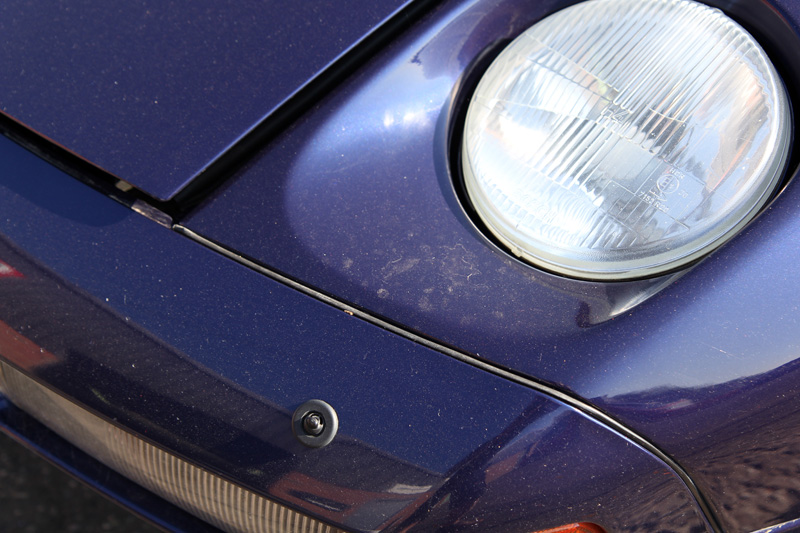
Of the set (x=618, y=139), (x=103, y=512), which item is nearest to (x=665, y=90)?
(x=618, y=139)

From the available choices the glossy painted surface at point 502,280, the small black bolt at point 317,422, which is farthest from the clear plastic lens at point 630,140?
the small black bolt at point 317,422

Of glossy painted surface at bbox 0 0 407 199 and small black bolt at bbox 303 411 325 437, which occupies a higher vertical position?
glossy painted surface at bbox 0 0 407 199

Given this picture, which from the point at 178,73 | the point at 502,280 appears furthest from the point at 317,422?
the point at 178,73

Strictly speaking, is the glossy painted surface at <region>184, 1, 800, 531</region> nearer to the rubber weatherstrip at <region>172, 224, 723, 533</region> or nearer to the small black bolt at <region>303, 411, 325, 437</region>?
the rubber weatherstrip at <region>172, 224, 723, 533</region>

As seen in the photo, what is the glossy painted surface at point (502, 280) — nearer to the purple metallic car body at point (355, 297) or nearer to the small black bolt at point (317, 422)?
the purple metallic car body at point (355, 297)

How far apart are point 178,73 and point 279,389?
0.44 meters

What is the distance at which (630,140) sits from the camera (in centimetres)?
80

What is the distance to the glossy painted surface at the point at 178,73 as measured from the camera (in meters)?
0.88

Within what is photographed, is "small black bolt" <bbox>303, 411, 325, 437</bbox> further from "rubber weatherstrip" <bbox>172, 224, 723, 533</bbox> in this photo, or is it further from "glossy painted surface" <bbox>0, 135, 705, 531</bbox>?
"rubber weatherstrip" <bbox>172, 224, 723, 533</bbox>

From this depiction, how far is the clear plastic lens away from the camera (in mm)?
798

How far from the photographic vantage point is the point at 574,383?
0.82 metres

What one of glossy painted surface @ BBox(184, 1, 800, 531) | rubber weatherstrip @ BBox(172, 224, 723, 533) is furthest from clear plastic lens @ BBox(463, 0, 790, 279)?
rubber weatherstrip @ BBox(172, 224, 723, 533)

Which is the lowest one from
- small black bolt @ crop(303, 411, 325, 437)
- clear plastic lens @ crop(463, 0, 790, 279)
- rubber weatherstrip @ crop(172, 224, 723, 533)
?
small black bolt @ crop(303, 411, 325, 437)

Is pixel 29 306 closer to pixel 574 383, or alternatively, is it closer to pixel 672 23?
pixel 574 383
